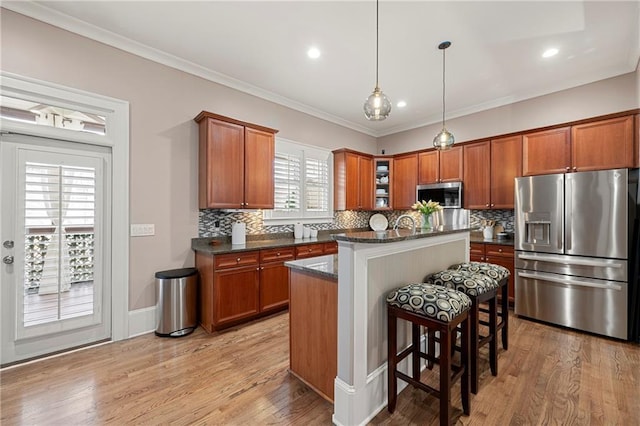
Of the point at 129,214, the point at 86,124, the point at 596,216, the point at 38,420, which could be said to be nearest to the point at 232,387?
the point at 38,420

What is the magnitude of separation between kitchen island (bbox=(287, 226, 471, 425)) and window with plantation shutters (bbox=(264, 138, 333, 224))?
258 cm

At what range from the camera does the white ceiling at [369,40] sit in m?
2.50

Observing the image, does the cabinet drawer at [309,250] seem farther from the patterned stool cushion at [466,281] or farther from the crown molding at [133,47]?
the crown molding at [133,47]

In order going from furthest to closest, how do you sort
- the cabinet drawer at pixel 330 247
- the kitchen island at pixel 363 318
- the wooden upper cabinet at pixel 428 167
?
1. the wooden upper cabinet at pixel 428 167
2. the cabinet drawer at pixel 330 247
3. the kitchen island at pixel 363 318

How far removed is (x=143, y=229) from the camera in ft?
10.2

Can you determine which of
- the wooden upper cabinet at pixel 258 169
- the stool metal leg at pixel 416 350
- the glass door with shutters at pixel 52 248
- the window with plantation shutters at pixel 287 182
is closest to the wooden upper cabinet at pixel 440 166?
the window with plantation shutters at pixel 287 182

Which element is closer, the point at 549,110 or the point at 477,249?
the point at 549,110

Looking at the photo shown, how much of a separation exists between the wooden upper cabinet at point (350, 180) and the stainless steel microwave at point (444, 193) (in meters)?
1.10

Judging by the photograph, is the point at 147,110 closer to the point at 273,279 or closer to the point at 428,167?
the point at 273,279

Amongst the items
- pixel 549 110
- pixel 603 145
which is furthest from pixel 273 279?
pixel 549 110

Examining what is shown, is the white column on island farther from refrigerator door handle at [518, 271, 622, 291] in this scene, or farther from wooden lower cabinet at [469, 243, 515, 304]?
wooden lower cabinet at [469, 243, 515, 304]

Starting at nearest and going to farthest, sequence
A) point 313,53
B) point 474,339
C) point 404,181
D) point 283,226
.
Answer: point 474,339 → point 313,53 → point 283,226 → point 404,181

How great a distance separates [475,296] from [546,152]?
306 cm

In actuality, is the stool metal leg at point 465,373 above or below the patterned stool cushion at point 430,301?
below
